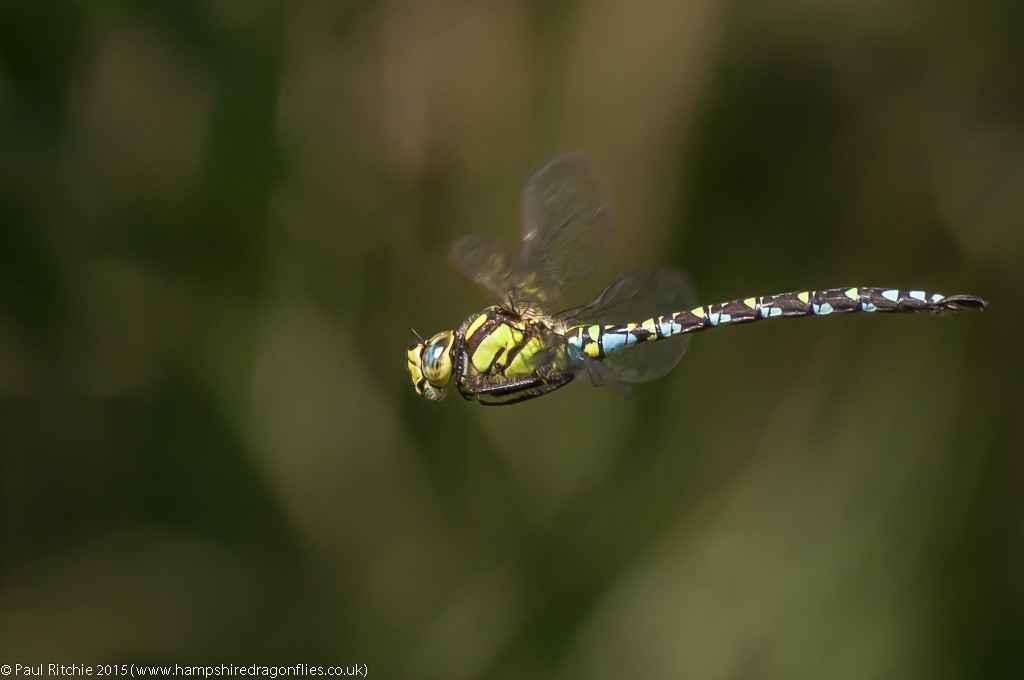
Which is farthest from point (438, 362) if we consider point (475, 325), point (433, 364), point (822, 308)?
point (822, 308)

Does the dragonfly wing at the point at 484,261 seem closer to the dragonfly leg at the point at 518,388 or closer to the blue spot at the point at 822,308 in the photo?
the dragonfly leg at the point at 518,388

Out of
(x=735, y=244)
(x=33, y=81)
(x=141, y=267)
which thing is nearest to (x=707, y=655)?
(x=735, y=244)

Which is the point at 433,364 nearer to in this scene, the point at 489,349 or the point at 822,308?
the point at 489,349

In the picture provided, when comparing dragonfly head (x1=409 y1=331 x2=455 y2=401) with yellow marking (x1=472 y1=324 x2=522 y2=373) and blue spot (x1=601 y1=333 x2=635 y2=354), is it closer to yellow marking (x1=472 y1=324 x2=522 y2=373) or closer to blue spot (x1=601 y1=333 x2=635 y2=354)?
yellow marking (x1=472 y1=324 x2=522 y2=373)

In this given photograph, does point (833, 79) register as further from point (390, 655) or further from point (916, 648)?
point (390, 655)

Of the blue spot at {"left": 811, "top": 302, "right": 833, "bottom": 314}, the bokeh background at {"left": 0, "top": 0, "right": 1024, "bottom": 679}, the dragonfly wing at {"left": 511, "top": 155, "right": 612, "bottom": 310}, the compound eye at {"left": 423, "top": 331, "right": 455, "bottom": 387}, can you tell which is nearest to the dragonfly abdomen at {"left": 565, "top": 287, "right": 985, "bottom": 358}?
the blue spot at {"left": 811, "top": 302, "right": 833, "bottom": 314}

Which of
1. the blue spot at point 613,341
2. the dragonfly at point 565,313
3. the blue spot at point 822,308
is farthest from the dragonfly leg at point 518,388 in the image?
the blue spot at point 822,308

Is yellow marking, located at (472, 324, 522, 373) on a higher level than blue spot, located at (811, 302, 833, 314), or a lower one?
higher
